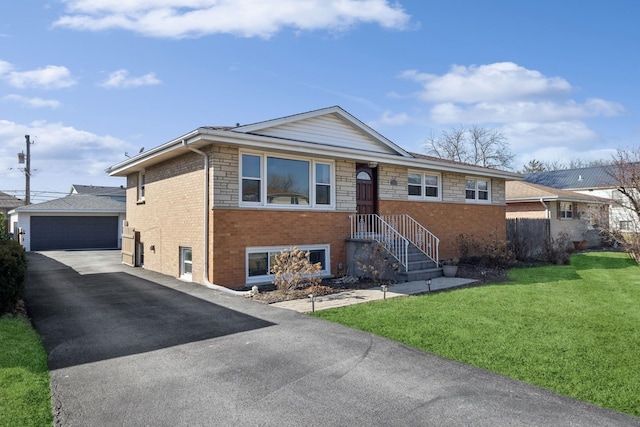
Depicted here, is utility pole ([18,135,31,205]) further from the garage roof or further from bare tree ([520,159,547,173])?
bare tree ([520,159,547,173])

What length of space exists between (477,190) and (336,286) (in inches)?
388

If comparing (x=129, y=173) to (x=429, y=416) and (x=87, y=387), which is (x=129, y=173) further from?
(x=429, y=416)

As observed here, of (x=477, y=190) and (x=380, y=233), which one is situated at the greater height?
(x=477, y=190)

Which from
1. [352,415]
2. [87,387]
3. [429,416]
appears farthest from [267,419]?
[87,387]

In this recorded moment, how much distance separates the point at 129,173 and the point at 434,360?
15.4m

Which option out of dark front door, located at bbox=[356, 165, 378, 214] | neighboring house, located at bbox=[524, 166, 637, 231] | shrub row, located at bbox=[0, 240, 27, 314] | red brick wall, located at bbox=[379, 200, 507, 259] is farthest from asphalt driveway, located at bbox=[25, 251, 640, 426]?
neighboring house, located at bbox=[524, 166, 637, 231]

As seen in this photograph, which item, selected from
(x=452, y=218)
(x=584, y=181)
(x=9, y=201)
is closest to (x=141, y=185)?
(x=452, y=218)

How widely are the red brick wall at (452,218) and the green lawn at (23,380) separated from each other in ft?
34.4

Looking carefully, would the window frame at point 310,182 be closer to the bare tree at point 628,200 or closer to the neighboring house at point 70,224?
the bare tree at point 628,200

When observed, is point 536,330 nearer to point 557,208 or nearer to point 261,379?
point 261,379

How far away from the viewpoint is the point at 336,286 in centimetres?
1088

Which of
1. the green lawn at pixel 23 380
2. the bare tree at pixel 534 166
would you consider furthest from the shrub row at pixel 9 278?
the bare tree at pixel 534 166

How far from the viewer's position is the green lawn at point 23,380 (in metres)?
3.64

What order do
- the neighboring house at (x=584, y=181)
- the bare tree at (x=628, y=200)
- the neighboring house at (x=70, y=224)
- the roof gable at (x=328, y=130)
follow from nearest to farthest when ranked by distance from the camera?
the roof gable at (x=328, y=130), the bare tree at (x=628, y=200), the neighboring house at (x=70, y=224), the neighboring house at (x=584, y=181)
